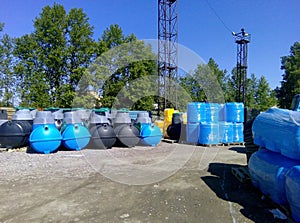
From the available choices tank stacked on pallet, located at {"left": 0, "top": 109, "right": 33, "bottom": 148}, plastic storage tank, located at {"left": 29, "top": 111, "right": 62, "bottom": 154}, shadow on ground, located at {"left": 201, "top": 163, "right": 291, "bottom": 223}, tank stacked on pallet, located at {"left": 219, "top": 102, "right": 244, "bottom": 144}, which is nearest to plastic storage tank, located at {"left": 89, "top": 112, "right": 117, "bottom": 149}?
plastic storage tank, located at {"left": 29, "top": 111, "right": 62, "bottom": 154}

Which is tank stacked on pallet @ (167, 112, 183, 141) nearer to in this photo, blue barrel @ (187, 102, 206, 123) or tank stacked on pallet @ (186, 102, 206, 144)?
tank stacked on pallet @ (186, 102, 206, 144)

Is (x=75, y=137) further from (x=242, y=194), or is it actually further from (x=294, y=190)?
(x=294, y=190)

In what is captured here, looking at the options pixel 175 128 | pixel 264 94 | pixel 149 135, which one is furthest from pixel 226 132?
pixel 264 94

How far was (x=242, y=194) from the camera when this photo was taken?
13.2 feet

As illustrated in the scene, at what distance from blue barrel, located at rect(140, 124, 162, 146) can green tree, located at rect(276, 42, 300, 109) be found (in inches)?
1048

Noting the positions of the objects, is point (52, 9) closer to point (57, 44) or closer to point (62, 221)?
point (57, 44)

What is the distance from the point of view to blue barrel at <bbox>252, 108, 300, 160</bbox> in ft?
10.3

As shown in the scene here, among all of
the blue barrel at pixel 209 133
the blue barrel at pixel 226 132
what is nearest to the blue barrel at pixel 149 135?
the blue barrel at pixel 209 133

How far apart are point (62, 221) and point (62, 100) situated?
20.5 metres

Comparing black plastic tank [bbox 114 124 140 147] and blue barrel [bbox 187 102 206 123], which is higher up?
blue barrel [bbox 187 102 206 123]

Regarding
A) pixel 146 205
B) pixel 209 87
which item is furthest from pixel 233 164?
pixel 209 87

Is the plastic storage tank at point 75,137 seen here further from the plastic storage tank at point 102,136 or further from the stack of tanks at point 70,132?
the plastic storage tank at point 102,136

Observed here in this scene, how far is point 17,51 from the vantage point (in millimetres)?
22266

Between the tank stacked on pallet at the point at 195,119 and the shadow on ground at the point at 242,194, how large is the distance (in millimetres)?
4335
